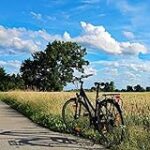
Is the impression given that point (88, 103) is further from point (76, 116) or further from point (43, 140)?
point (43, 140)

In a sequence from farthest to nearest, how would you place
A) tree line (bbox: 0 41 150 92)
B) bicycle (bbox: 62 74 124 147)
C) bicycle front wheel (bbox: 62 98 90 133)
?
tree line (bbox: 0 41 150 92)
bicycle front wheel (bbox: 62 98 90 133)
bicycle (bbox: 62 74 124 147)

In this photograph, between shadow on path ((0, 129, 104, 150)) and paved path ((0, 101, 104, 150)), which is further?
shadow on path ((0, 129, 104, 150))

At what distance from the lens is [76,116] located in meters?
13.8

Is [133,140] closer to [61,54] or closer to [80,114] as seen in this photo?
[80,114]

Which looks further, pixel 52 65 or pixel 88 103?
pixel 52 65

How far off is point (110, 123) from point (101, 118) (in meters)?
0.42

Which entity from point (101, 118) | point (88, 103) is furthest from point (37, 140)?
point (88, 103)

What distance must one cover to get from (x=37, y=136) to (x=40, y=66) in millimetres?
95933

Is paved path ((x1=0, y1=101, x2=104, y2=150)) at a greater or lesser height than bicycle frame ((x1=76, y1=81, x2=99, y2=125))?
lesser

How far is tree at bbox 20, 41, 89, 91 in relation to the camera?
106000 millimetres

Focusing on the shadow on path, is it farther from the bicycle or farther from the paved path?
the bicycle

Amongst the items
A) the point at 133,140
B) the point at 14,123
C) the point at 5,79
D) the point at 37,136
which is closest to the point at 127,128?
the point at 133,140

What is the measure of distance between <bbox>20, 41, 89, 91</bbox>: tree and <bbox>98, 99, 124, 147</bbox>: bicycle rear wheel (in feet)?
303

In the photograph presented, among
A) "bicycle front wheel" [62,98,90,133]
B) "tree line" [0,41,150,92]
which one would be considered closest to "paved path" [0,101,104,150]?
"bicycle front wheel" [62,98,90,133]
